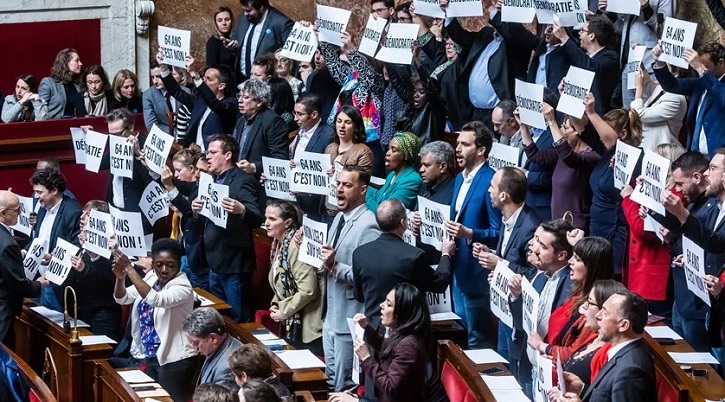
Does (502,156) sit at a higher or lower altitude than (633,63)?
lower

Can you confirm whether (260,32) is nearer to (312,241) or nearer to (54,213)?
(54,213)

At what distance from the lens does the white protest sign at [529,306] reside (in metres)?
7.45

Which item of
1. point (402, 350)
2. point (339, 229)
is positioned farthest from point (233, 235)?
point (402, 350)

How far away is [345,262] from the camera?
9.01 meters

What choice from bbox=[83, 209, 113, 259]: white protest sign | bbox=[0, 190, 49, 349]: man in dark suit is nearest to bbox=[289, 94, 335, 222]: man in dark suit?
bbox=[83, 209, 113, 259]: white protest sign

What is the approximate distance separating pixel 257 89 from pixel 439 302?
114 inches

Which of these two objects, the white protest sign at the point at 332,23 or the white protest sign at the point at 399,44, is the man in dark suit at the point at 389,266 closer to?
the white protest sign at the point at 399,44

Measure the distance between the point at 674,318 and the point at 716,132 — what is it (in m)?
1.70

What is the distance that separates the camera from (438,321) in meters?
8.71

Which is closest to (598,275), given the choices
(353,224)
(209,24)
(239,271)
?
(353,224)

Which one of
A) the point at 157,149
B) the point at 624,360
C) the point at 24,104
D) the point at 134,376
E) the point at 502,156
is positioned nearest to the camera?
the point at 624,360

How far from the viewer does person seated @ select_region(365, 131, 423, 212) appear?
32.5 ft

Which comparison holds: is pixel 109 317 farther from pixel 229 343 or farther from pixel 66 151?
pixel 66 151

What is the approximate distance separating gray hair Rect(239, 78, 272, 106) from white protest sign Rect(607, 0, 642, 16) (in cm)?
262
